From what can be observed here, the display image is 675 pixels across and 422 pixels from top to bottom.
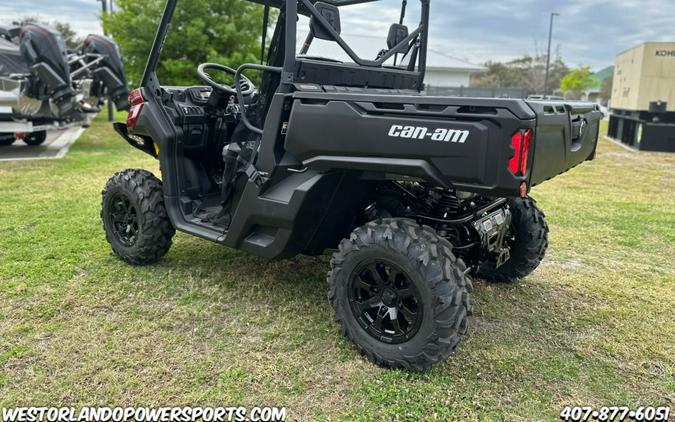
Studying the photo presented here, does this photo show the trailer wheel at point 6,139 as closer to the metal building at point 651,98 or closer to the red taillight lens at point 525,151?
the red taillight lens at point 525,151

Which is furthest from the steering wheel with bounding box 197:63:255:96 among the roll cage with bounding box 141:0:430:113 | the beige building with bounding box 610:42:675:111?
the beige building with bounding box 610:42:675:111

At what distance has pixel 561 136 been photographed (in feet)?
9.02

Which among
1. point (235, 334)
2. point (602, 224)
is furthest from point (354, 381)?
point (602, 224)

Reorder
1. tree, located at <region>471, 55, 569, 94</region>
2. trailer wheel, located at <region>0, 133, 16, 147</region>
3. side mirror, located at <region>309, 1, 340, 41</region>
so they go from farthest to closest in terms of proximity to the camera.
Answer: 1. tree, located at <region>471, 55, 569, 94</region>
2. trailer wheel, located at <region>0, 133, 16, 147</region>
3. side mirror, located at <region>309, 1, 340, 41</region>

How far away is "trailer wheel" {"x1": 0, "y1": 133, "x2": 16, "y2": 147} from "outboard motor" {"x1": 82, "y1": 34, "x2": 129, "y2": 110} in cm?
186

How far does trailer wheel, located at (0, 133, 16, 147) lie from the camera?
9532 mm

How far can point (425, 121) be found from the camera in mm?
2539

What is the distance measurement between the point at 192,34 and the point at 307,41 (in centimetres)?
985

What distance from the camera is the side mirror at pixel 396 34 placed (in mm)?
3734

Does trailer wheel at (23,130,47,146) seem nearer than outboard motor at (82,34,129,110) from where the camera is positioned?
Yes

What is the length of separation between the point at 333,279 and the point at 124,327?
4.26 feet

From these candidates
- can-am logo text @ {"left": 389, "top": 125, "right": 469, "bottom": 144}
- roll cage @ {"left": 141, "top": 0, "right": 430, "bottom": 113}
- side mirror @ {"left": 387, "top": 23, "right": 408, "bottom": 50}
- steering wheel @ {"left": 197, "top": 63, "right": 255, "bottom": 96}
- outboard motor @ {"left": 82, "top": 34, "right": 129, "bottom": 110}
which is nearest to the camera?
can-am logo text @ {"left": 389, "top": 125, "right": 469, "bottom": 144}

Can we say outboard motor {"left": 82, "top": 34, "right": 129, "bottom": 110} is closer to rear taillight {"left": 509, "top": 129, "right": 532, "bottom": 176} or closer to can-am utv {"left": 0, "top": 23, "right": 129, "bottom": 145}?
can-am utv {"left": 0, "top": 23, "right": 129, "bottom": 145}

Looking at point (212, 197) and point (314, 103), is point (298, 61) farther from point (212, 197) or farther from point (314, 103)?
point (212, 197)
